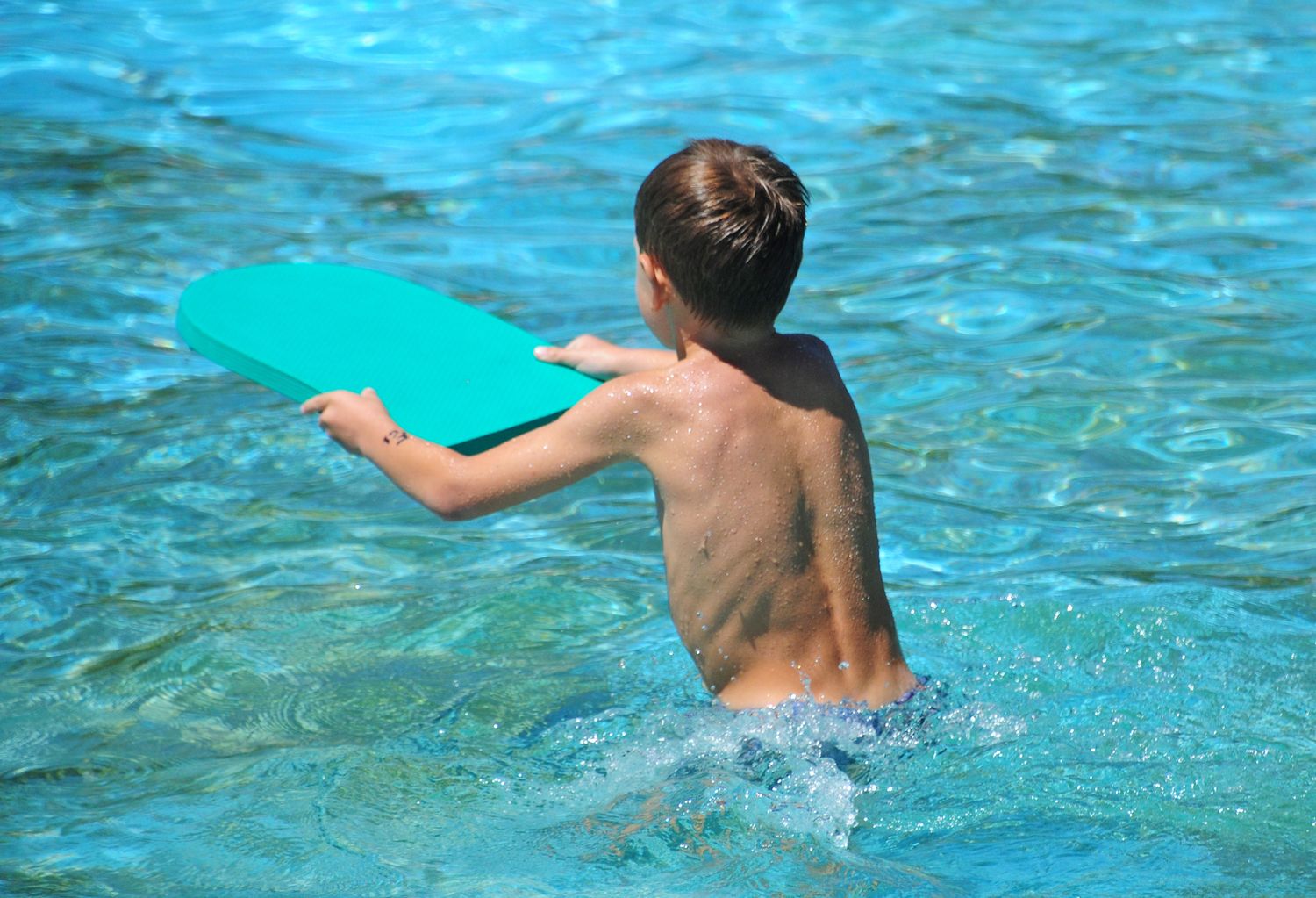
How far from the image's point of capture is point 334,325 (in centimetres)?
365

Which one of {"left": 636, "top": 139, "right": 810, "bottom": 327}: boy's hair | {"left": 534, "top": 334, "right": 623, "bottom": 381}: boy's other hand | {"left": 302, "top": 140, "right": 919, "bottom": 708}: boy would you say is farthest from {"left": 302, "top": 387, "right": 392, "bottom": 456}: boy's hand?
{"left": 636, "top": 139, "right": 810, "bottom": 327}: boy's hair

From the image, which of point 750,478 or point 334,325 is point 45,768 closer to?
point 334,325

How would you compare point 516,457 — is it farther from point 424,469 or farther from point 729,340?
point 729,340

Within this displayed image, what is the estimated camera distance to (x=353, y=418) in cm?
298

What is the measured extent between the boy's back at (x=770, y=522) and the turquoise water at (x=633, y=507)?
114 mm

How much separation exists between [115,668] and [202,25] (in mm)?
6248

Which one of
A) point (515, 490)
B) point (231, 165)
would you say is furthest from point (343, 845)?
point (231, 165)

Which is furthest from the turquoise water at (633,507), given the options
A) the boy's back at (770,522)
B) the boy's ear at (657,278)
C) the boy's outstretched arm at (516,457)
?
the boy's ear at (657,278)

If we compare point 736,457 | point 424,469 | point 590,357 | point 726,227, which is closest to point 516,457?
point 424,469

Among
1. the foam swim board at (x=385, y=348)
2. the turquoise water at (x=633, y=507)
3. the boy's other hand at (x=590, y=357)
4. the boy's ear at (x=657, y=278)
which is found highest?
the boy's ear at (x=657, y=278)

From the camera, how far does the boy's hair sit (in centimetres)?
257

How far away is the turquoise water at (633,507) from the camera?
266cm

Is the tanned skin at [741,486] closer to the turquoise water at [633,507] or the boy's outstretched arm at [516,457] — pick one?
the boy's outstretched arm at [516,457]

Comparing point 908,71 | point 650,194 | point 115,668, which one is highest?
point 650,194
